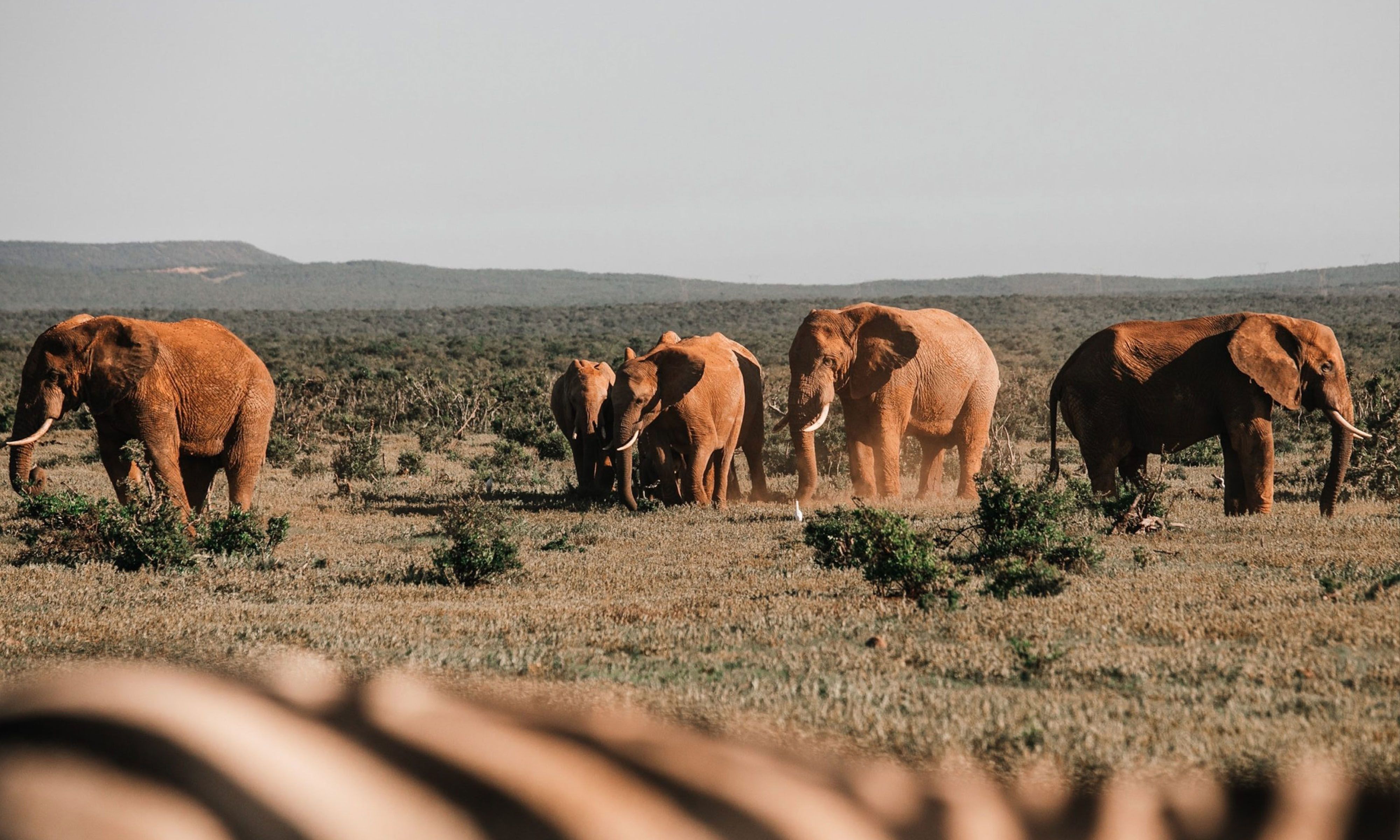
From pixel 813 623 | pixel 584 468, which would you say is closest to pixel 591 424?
pixel 584 468

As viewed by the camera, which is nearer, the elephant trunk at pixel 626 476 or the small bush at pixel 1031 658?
the small bush at pixel 1031 658

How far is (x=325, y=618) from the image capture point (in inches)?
307

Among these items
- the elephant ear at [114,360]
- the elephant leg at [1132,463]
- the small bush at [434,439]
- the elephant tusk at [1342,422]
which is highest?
the elephant ear at [114,360]

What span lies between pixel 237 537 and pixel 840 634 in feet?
22.7

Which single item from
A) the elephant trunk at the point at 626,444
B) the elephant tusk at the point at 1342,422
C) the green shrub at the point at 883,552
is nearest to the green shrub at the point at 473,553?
the green shrub at the point at 883,552

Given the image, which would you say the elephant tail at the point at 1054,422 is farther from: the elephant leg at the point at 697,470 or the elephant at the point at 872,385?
the elephant leg at the point at 697,470

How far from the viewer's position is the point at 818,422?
16750 mm

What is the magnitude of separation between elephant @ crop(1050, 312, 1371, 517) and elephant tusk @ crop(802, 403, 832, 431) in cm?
313

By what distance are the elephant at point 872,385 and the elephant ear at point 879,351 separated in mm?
11

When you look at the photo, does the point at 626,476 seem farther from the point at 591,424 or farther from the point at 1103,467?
the point at 1103,467

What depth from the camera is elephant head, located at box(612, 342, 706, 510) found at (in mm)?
16109

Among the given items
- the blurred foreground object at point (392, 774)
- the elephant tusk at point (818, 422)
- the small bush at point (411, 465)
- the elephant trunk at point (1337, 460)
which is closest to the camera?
the blurred foreground object at point (392, 774)

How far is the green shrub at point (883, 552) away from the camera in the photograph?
28.3ft

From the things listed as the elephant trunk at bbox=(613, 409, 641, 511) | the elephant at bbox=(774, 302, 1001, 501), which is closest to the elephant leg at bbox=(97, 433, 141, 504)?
the elephant trunk at bbox=(613, 409, 641, 511)
